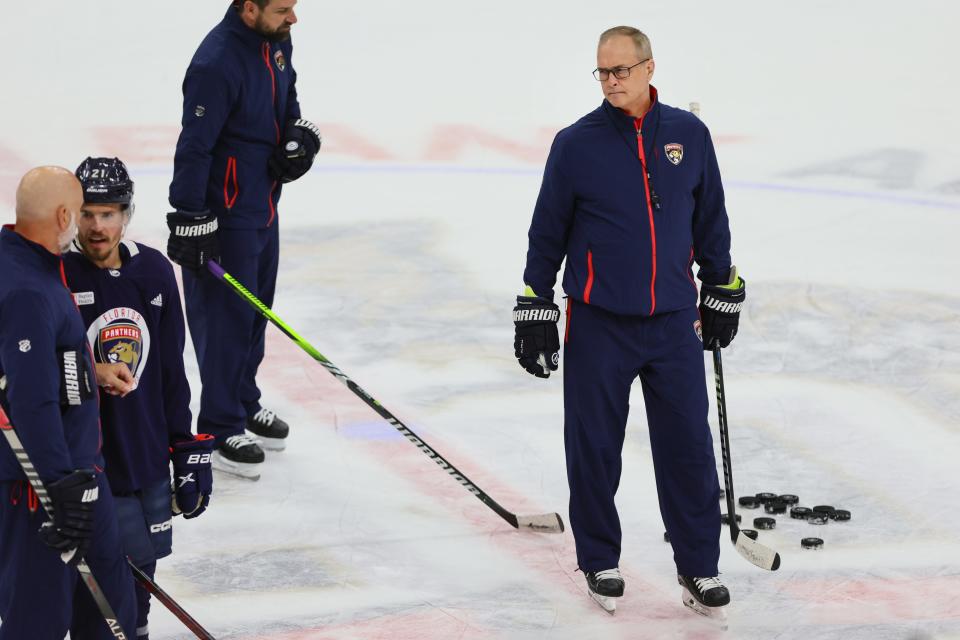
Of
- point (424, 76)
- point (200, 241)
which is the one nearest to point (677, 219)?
point (200, 241)

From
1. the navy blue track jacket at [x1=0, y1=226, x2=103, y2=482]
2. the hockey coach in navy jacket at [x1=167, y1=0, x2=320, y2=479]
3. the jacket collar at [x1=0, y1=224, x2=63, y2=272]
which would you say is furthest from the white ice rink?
the jacket collar at [x1=0, y1=224, x2=63, y2=272]

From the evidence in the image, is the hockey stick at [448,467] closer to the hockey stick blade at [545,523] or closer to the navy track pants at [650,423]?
the hockey stick blade at [545,523]

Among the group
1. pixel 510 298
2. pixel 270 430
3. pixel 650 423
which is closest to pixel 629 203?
pixel 650 423

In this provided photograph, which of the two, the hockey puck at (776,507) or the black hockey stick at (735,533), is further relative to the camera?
the hockey puck at (776,507)

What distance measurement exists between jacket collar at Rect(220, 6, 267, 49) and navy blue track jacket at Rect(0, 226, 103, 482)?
196cm

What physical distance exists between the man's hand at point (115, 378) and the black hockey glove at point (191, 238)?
1.44 m

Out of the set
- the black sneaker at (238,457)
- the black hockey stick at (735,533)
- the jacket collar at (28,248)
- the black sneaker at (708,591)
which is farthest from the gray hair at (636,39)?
the black sneaker at (238,457)

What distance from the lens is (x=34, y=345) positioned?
105 inches

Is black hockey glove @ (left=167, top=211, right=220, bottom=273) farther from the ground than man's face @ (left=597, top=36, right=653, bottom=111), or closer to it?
closer to it

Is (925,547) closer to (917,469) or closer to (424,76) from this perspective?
(917,469)

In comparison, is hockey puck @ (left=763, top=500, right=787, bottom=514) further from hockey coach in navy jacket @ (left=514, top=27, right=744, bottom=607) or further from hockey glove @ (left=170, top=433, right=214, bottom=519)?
hockey glove @ (left=170, top=433, right=214, bottom=519)

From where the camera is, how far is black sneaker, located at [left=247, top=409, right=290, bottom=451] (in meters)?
4.94

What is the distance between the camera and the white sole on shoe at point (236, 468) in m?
4.70

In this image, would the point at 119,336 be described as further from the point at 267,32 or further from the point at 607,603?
the point at 267,32
